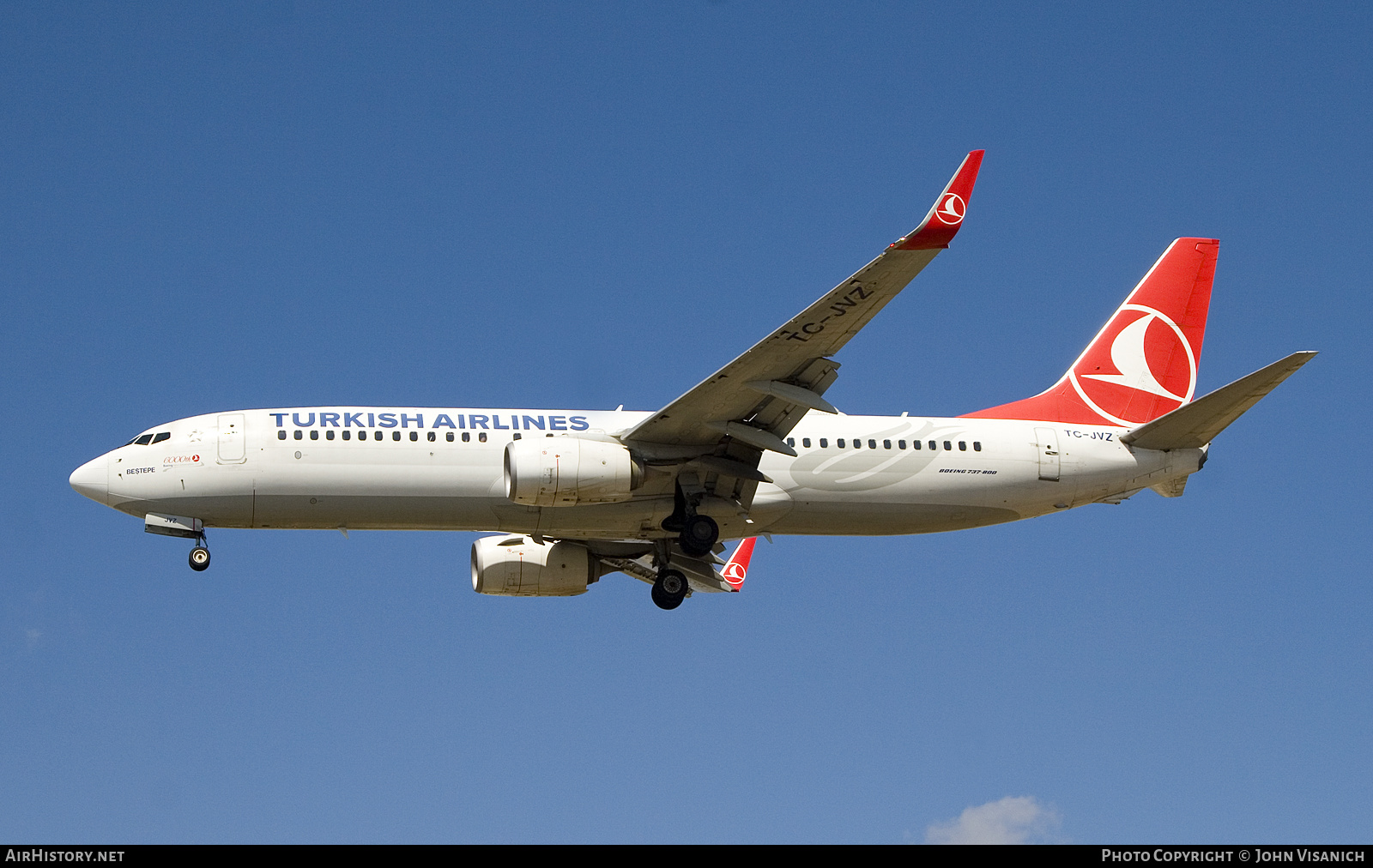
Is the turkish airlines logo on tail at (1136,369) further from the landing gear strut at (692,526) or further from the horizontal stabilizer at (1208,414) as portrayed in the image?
the landing gear strut at (692,526)

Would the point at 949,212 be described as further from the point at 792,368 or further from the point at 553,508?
the point at 553,508

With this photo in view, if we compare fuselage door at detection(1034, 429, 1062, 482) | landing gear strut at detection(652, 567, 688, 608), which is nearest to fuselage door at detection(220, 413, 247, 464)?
landing gear strut at detection(652, 567, 688, 608)

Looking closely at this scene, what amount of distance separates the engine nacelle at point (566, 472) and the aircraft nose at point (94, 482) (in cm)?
863

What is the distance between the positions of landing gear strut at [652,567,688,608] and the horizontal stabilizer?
35.1 feet

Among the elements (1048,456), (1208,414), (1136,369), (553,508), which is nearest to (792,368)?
(553,508)

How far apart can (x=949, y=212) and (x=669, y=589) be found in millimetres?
13100

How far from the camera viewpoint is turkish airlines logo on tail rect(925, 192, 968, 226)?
26906 millimetres

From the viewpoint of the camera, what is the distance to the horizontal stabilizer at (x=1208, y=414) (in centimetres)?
3184

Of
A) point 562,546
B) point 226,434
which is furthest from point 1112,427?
point 226,434

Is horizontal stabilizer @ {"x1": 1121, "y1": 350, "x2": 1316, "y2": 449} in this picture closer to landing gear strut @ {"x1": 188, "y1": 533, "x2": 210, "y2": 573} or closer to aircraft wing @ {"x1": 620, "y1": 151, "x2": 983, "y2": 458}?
aircraft wing @ {"x1": 620, "y1": 151, "x2": 983, "y2": 458}

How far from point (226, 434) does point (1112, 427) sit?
2013cm

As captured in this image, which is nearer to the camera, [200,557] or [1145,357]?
[200,557]

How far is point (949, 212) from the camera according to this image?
1063 inches
